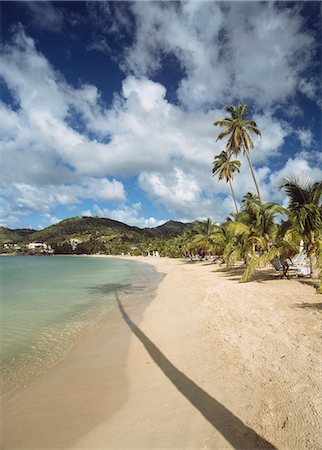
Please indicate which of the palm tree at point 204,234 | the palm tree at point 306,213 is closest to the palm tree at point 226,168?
the palm tree at point 204,234

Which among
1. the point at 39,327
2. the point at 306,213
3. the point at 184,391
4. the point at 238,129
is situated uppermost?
the point at 238,129

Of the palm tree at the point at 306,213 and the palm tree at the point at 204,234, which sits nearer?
the palm tree at the point at 306,213

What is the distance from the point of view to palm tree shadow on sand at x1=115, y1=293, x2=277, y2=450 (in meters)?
2.96

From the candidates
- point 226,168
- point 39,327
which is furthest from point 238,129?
point 39,327

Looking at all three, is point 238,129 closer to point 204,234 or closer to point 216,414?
point 204,234

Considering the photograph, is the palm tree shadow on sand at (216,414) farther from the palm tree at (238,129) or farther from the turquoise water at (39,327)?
the palm tree at (238,129)

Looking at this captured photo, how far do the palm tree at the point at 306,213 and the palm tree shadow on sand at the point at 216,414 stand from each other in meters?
9.56

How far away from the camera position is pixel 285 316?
741 centimetres

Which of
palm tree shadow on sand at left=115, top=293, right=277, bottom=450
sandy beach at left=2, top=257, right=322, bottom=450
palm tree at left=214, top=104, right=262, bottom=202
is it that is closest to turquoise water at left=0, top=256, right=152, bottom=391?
sandy beach at left=2, top=257, right=322, bottom=450

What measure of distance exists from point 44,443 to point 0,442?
60cm

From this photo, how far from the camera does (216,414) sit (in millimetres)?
3496

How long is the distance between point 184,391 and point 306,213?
34.5 ft

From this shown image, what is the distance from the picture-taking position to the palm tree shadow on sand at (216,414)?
296 centimetres

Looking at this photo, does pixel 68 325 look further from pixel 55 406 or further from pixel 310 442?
pixel 310 442
